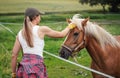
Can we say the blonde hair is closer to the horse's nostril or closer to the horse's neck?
the horse's nostril

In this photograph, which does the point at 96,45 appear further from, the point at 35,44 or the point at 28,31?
the point at 28,31

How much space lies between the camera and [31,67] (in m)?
5.21

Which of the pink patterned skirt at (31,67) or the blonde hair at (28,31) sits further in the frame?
the pink patterned skirt at (31,67)

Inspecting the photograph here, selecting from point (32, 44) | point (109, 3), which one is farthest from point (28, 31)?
point (109, 3)

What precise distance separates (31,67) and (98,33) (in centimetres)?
150

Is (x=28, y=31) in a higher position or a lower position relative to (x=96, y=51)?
higher

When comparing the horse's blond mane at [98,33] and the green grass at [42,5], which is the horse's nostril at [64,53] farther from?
the green grass at [42,5]

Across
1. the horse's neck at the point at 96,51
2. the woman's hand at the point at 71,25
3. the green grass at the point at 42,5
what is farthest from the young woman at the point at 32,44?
the green grass at the point at 42,5

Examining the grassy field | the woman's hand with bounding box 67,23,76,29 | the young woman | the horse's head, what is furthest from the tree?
the young woman

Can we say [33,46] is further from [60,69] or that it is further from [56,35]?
[60,69]

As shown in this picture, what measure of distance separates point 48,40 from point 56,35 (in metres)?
12.3

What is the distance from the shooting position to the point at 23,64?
206 inches

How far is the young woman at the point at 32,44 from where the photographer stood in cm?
512

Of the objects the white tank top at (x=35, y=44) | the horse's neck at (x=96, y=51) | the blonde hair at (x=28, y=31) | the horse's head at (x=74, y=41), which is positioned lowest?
the horse's neck at (x=96, y=51)
